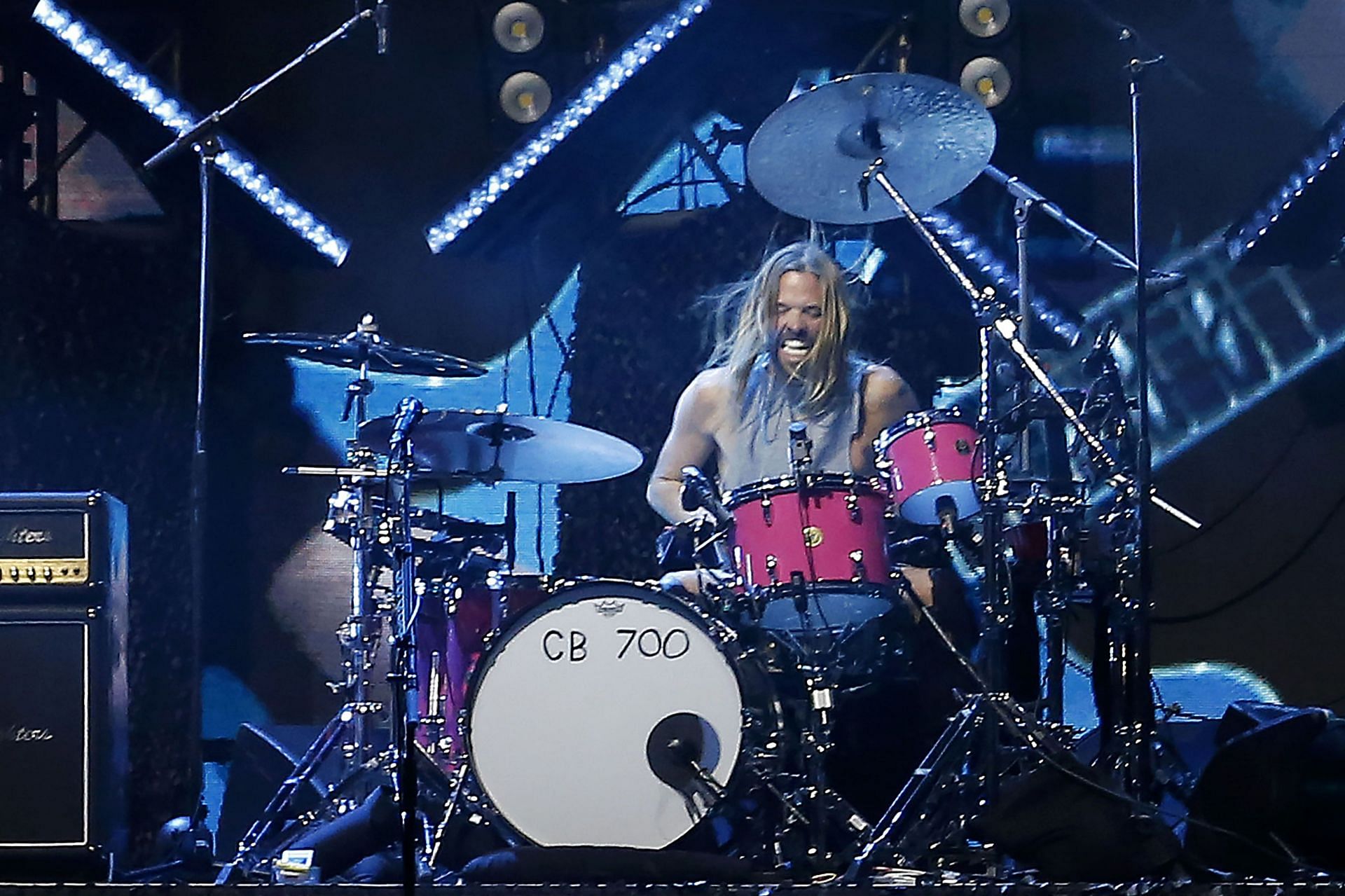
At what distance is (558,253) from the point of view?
4.33 metres

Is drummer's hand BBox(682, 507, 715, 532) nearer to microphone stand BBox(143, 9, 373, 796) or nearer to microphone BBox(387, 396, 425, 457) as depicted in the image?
microphone BBox(387, 396, 425, 457)

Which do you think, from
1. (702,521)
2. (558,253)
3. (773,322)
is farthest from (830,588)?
(558,253)

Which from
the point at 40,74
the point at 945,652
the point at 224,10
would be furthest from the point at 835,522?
the point at 40,74

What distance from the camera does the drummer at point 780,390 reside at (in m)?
4.09

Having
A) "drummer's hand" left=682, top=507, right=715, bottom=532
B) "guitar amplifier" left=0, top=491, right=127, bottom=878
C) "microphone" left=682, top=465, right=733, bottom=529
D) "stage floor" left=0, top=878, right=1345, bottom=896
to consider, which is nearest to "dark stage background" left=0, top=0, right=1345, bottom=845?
"microphone" left=682, top=465, right=733, bottom=529

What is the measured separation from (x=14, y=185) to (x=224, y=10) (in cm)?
77

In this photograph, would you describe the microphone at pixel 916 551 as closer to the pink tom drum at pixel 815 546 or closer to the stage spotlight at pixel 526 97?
the pink tom drum at pixel 815 546

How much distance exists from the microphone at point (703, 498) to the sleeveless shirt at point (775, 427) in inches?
9.7

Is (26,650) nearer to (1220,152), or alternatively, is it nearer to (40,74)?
(40,74)

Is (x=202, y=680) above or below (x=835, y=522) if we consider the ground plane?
below

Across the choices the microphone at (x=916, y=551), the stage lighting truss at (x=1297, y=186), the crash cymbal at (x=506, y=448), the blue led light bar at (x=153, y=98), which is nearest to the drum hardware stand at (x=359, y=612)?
the crash cymbal at (x=506, y=448)

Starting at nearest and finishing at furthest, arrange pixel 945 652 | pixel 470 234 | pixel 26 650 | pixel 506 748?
1. pixel 26 650
2. pixel 506 748
3. pixel 945 652
4. pixel 470 234

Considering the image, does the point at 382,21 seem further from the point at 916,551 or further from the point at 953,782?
the point at 953,782

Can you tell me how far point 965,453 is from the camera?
3561 mm
